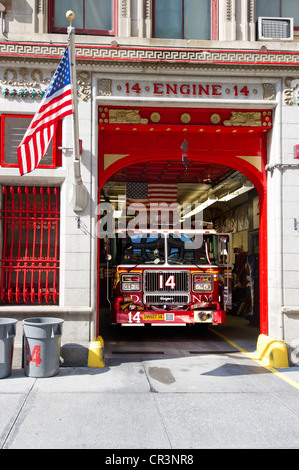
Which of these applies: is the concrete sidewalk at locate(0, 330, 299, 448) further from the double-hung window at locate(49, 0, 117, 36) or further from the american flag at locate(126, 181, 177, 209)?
the double-hung window at locate(49, 0, 117, 36)

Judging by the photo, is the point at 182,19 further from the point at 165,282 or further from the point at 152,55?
the point at 165,282

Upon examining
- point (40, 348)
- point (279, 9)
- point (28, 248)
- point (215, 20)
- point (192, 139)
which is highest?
point (279, 9)

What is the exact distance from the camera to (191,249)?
→ 36.3 ft

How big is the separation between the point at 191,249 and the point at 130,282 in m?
1.82

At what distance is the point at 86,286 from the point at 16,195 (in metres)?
2.34

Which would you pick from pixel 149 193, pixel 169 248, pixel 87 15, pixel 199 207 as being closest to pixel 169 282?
pixel 169 248

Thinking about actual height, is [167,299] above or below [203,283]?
below

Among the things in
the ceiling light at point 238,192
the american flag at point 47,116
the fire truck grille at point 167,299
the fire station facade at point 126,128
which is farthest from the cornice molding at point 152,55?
the ceiling light at point 238,192

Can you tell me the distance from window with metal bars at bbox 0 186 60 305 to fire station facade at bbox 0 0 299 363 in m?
0.02

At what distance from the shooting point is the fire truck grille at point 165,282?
34.2 feet

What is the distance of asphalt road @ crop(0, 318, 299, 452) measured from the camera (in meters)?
4.71

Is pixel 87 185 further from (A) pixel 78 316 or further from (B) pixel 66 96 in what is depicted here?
(A) pixel 78 316

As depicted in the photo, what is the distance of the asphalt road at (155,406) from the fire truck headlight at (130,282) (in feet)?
5.44

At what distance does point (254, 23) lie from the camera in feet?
A: 30.5
